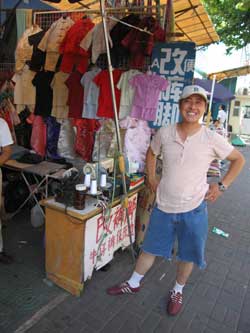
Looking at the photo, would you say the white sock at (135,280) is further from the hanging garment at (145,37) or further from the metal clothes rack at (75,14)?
the metal clothes rack at (75,14)

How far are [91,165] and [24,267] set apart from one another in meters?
1.34

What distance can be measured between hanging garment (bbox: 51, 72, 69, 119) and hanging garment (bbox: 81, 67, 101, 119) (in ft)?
1.28

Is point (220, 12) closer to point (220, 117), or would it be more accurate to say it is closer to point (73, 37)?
point (220, 117)

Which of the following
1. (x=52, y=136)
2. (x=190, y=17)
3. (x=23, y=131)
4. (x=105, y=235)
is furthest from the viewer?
(x=190, y=17)

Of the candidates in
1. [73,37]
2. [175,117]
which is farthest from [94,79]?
[175,117]

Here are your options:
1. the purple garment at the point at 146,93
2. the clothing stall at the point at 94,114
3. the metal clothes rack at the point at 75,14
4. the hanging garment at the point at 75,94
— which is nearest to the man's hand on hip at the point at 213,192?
the clothing stall at the point at 94,114

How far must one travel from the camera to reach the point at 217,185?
2.24m

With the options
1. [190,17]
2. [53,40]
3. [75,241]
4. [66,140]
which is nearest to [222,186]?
[75,241]

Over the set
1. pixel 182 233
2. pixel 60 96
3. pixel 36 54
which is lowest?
pixel 182 233

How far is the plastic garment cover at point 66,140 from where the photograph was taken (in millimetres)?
4445

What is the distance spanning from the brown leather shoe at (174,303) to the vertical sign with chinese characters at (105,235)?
736 mm

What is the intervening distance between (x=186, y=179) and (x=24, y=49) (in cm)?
357

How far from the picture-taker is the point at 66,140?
4.48 meters

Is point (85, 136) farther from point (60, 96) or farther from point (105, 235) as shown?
point (105, 235)
